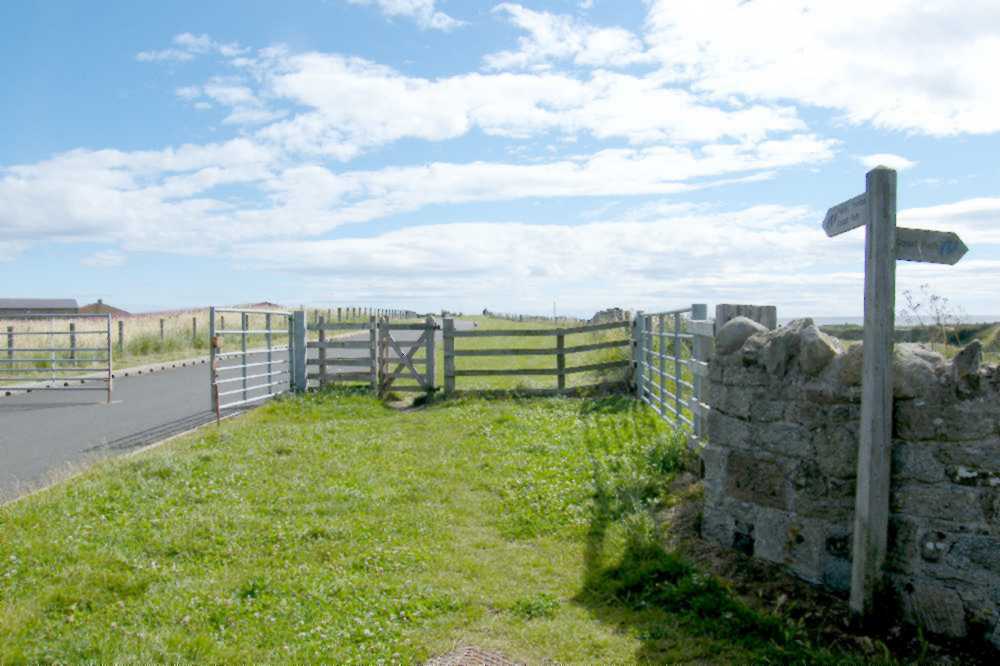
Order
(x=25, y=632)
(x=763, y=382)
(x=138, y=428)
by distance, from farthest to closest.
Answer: (x=138, y=428) → (x=763, y=382) → (x=25, y=632)

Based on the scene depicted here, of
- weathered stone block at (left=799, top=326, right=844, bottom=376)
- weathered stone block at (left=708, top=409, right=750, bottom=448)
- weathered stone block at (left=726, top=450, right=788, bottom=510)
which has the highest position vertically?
weathered stone block at (left=799, top=326, right=844, bottom=376)

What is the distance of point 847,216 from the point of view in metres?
4.88

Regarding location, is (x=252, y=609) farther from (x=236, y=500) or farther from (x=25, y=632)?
(x=236, y=500)

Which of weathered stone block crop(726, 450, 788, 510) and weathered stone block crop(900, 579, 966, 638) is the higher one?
weathered stone block crop(726, 450, 788, 510)

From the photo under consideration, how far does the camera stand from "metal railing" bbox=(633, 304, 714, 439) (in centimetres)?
795

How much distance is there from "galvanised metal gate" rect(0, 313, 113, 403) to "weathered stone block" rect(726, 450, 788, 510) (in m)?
14.8

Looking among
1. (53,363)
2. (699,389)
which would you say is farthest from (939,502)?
(53,363)

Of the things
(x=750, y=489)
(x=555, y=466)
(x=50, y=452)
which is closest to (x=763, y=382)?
(x=750, y=489)

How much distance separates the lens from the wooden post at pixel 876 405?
4.51m

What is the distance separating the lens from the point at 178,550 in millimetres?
6020

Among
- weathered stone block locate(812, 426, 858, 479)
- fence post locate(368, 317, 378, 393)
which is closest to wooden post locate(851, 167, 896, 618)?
weathered stone block locate(812, 426, 858, 479)

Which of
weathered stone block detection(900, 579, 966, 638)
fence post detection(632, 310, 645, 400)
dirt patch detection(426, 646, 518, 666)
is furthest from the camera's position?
fence post detection(632, 310, 645, 400)

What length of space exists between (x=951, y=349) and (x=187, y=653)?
576cm

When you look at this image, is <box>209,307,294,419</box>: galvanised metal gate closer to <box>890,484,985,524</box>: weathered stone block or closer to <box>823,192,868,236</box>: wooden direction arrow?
<box>823,192,868,236</box>: wooden direction arrow
